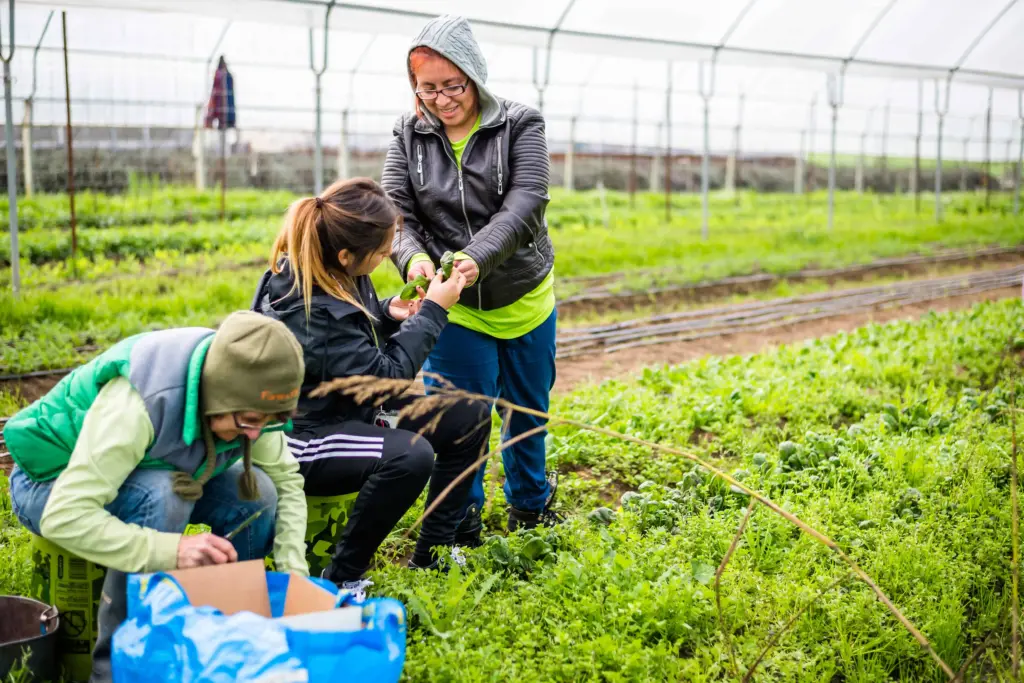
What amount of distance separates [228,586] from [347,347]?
29.4 inches

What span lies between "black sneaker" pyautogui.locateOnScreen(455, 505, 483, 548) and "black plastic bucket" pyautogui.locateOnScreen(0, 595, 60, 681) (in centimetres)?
122

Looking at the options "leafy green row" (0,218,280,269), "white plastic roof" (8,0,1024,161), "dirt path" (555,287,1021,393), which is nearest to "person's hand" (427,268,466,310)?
"dirt path" (555,287,1021,393)

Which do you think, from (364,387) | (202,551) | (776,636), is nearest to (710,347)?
(776,636)

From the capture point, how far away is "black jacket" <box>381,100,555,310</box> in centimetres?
292

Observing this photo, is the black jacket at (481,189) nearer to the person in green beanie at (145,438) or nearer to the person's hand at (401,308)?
the person's hand at (401,308)

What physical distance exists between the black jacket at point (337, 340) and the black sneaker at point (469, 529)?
→ 590mm

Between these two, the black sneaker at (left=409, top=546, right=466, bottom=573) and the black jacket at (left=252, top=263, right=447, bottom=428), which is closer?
the black jacket at (left=252, top=263, right=447, bottom=428)

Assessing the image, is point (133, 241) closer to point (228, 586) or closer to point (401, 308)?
point (401, 308)

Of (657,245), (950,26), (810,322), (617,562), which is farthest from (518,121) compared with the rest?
(950,26)

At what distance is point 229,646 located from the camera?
62.1 inches

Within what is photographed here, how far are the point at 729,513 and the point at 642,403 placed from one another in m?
1.31

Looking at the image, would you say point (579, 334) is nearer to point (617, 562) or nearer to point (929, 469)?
point (929, 469)

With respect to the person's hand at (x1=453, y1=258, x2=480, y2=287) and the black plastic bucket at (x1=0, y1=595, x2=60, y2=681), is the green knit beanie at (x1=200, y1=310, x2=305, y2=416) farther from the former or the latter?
the person's hand at (x1=453, y1=258, x2=480, y2=287)

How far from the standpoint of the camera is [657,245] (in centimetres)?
1093
